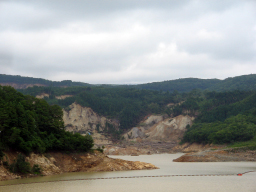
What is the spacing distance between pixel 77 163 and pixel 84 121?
110716mm

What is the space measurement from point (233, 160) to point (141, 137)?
76.4m

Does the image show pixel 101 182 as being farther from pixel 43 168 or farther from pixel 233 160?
pixel 233 160

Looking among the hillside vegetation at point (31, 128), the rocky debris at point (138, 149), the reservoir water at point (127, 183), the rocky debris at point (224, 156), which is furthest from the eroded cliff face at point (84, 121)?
the reservoir water at point (127, 183)

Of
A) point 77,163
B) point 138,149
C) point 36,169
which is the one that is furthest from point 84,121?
point 36,169

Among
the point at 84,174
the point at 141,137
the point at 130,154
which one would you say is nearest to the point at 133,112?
the point at 141,137

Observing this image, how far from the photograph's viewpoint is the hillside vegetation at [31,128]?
42188mm

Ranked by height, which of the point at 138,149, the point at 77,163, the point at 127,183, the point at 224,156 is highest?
the point at 77,163

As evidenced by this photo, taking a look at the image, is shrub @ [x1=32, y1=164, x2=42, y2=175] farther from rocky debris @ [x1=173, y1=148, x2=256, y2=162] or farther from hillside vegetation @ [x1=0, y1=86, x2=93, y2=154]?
rocky debris @ [x1=173, y1=148, x2=256, y2=162]

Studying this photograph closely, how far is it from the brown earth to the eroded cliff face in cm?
9603

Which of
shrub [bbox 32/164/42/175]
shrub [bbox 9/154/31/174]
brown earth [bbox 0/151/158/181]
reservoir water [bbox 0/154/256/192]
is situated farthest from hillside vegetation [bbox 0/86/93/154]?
reservoir water [bbox 0/154/256/192]

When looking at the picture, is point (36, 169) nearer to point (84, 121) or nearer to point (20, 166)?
point (20, 166)

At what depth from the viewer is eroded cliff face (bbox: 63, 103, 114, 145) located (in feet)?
501

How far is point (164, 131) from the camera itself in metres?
146

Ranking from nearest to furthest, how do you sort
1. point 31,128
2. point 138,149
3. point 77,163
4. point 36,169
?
point 36,169
point 31,128
point 77,163
point 138,149
